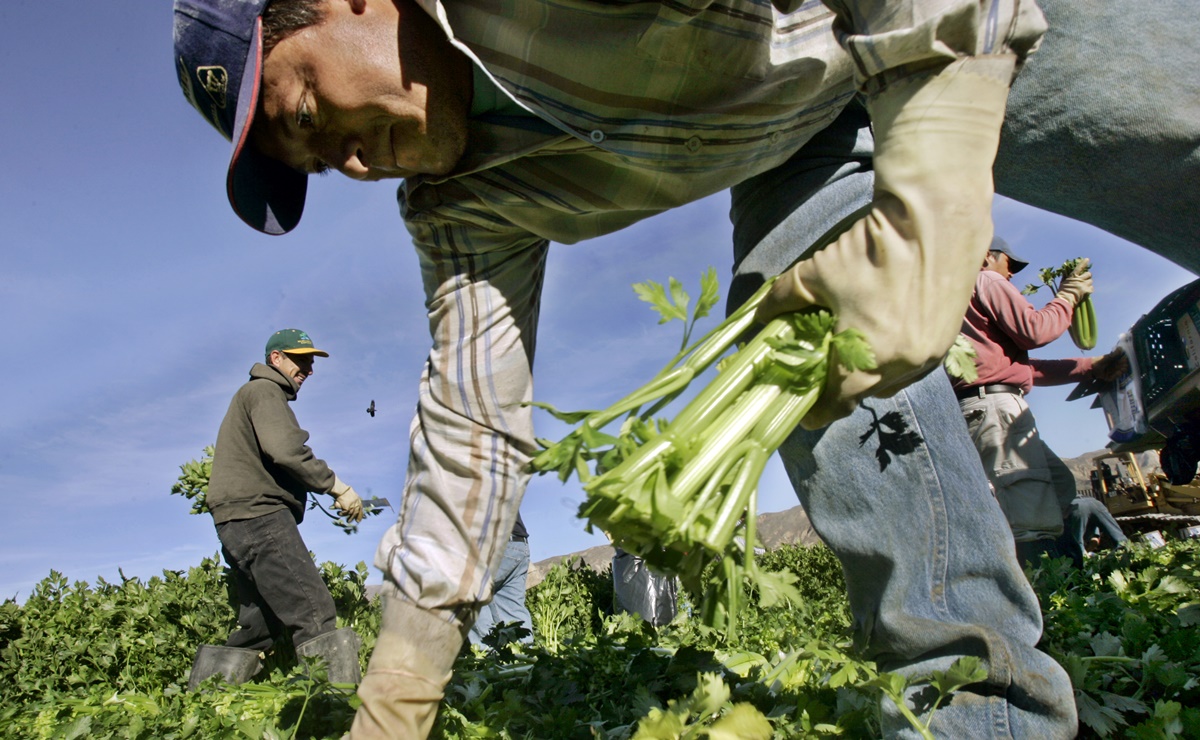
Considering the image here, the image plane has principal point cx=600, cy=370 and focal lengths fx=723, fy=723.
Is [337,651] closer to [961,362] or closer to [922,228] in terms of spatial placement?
[961,362]

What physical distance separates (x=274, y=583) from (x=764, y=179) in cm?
431

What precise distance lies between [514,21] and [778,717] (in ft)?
5.51

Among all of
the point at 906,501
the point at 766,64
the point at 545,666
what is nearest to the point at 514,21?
the point at 766,64

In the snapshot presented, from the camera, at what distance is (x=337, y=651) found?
15.1 ft

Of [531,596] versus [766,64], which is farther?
[531,596]

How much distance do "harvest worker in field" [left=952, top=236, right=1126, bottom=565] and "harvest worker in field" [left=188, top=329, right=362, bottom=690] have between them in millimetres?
3991

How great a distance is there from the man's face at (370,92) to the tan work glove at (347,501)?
168 inches

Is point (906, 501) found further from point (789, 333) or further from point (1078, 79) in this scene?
point (1078, 79)

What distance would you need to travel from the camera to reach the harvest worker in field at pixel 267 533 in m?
4.74

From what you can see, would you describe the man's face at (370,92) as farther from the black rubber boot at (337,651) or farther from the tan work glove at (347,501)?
the tan work glove at (347,501)

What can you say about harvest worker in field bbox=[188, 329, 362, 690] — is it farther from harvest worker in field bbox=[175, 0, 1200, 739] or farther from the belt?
the belt

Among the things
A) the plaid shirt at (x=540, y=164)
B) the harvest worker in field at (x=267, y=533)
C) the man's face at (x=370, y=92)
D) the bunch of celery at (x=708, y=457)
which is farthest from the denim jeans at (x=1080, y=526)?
the harvest worker in field at (x=267, y=533)

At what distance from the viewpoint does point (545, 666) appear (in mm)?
2422

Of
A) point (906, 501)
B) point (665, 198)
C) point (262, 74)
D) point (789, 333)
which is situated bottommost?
point (906, 501)
